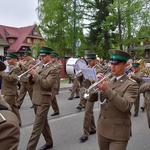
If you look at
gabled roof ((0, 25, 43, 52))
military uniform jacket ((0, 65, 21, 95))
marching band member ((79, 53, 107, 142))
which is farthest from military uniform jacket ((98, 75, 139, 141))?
gabled roof ((0, 25, 43, 52))

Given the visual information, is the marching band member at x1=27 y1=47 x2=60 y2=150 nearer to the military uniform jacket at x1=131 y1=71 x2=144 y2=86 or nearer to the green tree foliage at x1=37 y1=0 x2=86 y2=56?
the military uniform jacket at x1=131 y1=71 x2=144 y2=86

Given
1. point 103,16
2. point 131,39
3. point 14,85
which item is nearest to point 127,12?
point 131,39

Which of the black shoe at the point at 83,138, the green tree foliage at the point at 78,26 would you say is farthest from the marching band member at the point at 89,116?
the green tree foliage at the point at 78,26

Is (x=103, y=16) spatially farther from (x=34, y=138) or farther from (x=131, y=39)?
(x=34, y=138)

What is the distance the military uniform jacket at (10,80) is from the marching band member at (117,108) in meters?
3.07

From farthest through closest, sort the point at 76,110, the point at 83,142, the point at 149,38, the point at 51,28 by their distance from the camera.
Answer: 1. the point at 51,28
2. the point at 149,38
3. the point at 76,110
4. the point at 83,142

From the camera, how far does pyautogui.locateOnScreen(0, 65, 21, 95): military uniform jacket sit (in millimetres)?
5578

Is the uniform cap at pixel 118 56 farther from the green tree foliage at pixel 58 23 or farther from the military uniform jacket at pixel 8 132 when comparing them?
the green tree foliage at pixel 58 23

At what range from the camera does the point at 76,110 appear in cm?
816

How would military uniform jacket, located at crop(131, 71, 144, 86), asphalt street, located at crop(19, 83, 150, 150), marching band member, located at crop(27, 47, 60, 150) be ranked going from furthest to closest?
military uniform jacket, located at crop(131, 71, 144, 86) → asphalt street, located at crop(19, 83, 150, 150) → marching band member, located at crop(27, 47, 60, 150)

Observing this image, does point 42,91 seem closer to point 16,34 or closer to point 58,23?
point 58,23

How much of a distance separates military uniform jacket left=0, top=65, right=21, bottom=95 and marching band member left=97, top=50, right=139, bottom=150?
3065 mm

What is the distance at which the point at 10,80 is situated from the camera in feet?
18.3

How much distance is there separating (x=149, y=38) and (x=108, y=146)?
64.9ft
